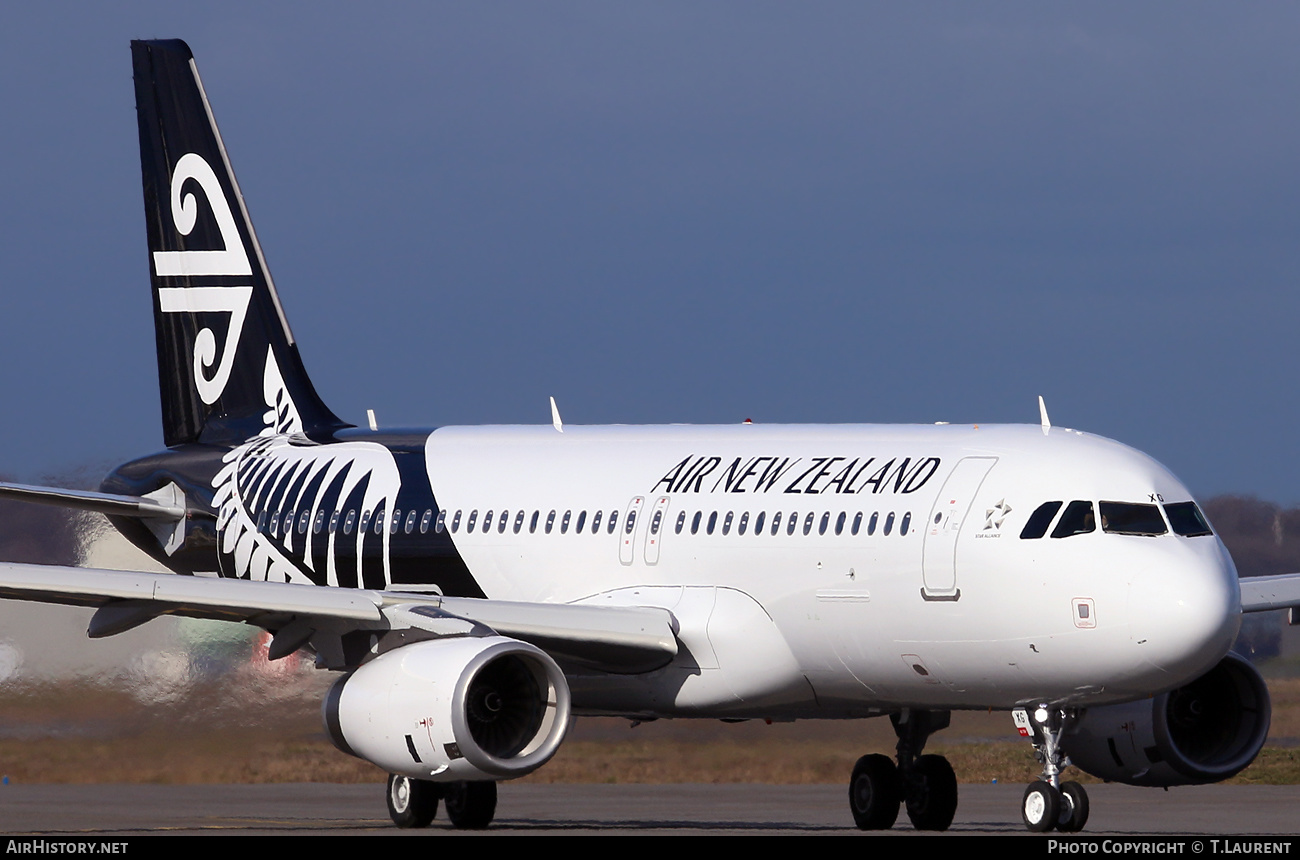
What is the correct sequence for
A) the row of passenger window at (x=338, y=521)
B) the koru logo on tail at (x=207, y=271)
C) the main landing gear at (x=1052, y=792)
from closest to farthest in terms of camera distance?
1. the main landing gear at (x=1052, y=792)
2. the row of passenger window at (x=338, y=521)
3. the koru logo on tail at (x=207, y=271)

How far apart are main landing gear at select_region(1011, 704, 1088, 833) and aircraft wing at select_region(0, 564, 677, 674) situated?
3.66 metres

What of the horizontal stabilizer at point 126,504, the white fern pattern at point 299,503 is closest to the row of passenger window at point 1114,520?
the white fern pattern at point 299,503

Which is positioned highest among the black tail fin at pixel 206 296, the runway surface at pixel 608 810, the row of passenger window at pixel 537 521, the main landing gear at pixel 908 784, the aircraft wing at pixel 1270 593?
the black tail fin at pixel 206 296

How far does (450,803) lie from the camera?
80.8ft

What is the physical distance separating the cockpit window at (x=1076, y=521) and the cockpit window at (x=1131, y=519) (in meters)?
0.10

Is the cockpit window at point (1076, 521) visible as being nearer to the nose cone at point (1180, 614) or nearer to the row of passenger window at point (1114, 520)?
the row of passenger window at point (1114, 520)

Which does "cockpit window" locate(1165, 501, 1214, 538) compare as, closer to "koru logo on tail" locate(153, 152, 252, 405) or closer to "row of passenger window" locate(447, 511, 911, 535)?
"row of passenger window" locate(447, 511, 911, 535)

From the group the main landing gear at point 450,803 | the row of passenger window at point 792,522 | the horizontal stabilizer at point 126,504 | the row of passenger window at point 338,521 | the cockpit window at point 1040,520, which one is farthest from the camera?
the horizontal stabilizer at point 126,504

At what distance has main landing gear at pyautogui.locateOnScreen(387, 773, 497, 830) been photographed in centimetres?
2453

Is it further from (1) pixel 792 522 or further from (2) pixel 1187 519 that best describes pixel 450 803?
(2) pixel 1187 519

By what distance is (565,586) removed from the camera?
78.9 ft

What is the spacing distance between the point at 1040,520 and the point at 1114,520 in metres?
0.66

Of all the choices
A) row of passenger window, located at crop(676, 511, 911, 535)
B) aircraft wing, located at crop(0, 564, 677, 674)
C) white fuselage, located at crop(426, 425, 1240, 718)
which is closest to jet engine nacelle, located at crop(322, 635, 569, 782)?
aircraft wing, located at crop(0, 564, 677, 674)

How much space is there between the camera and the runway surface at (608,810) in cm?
2292
